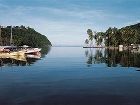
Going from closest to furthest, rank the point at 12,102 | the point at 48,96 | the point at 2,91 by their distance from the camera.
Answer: the point at 12,102, the point at 48,96, the point at 2,91

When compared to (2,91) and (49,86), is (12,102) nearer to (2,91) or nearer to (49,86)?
(2,91)

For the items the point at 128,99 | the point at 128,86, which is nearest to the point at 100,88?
the point at 128,86

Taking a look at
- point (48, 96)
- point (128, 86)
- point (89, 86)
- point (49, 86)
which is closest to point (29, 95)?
point (48, 96)

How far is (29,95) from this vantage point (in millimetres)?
28406

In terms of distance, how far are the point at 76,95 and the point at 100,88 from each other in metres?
5.25

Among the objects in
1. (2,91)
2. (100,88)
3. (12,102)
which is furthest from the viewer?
(100,88)

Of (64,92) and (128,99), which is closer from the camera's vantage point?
(128,99)

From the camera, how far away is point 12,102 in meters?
25.1

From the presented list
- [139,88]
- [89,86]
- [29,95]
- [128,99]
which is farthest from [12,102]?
[139,88]

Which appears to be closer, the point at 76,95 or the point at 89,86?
the point at 76,95

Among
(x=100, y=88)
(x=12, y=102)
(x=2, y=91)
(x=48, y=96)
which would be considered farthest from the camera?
(x=100, y=88)

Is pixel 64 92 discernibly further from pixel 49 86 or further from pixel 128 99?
pixel 128 99

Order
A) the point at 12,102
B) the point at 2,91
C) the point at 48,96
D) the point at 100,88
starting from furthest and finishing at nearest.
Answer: the point at 100,88, the point at 2,91, the point at 48,96, the point at 12,102

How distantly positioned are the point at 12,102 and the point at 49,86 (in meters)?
9.88
